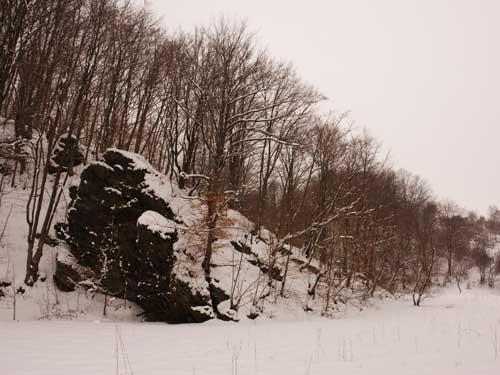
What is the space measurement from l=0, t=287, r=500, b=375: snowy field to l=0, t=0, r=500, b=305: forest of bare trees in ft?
16.2

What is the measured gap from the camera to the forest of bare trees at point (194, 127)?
1232 centimetres

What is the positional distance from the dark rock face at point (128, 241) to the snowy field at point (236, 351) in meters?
2.32

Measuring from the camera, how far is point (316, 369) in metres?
5.24

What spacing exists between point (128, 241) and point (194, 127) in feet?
26.9

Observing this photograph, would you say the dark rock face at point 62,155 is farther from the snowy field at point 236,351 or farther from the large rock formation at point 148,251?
the snowy field at point 236,351

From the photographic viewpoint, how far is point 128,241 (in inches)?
492

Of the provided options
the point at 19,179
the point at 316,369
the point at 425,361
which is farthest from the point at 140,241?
the point at 425,361

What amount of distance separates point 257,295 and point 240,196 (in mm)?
6791

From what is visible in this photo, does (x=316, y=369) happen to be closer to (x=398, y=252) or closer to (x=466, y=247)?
(x=398, y=252)

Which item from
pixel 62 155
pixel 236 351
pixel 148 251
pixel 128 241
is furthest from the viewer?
pixel 62 155

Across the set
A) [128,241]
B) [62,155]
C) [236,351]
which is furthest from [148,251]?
[62,155]

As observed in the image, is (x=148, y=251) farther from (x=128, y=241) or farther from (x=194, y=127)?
(x=194, y=127)

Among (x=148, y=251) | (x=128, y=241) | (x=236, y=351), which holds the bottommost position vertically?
(x=236, y=351)

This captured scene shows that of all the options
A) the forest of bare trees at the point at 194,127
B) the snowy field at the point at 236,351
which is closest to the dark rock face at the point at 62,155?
the forest of bare trees at the point at 194,127
